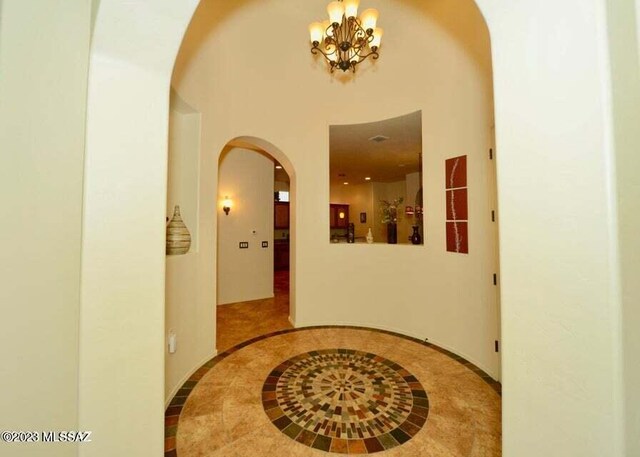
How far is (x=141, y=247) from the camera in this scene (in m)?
1.05

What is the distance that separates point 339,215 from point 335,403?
8612 millimetres

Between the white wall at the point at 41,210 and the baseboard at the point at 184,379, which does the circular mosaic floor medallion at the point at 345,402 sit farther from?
the white wall at the point at 41,210

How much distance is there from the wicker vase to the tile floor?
1324 millimetres

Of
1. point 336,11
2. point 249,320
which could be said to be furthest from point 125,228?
point 249,320

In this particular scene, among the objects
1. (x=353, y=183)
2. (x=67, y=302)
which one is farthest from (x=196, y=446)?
(x=353, y=183)

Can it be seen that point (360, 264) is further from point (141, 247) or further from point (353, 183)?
point (353, 183)

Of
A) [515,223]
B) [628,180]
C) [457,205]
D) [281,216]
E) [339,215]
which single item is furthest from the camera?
[339,215]

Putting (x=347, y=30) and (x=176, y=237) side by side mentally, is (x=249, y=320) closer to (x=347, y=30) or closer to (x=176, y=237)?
(x=176, y=237)

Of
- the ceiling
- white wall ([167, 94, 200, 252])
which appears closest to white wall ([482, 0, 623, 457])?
white wall ([167, 94, 200, 252])

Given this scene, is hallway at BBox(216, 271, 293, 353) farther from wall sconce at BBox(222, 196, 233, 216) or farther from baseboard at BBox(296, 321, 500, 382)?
wall sconce at BBox(222, 196, 233, 216)

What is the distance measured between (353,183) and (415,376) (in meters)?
7.90

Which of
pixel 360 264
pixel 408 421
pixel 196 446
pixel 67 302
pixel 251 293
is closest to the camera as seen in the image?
pixel 67 302

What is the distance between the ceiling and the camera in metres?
3.99

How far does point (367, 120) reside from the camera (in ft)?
12.3
